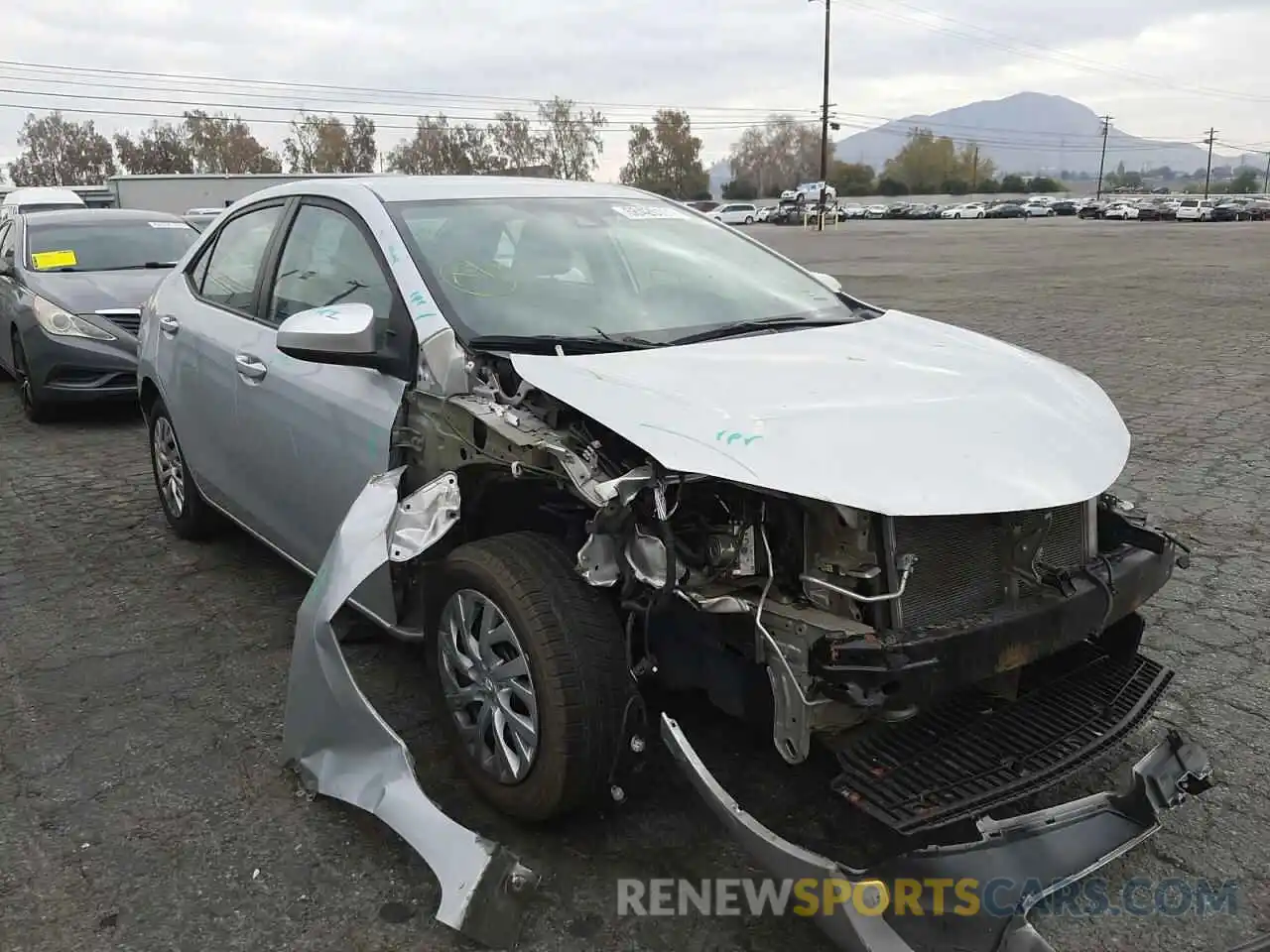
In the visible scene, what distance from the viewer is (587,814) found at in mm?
2812

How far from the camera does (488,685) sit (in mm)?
2748

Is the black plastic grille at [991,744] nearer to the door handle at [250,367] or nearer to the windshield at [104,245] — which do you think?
the door handle at [250,367]

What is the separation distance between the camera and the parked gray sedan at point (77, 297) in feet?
25.5

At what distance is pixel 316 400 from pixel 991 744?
91.3 inches

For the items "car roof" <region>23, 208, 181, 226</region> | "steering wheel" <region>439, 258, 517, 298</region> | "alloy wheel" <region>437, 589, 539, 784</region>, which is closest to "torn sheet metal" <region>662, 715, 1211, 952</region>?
"alloy wheel" <region>437, 589, 539, 784</region>

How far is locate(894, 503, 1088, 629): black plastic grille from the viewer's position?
2.38 m

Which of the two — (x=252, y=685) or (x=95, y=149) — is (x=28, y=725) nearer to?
(x=252, y=685)

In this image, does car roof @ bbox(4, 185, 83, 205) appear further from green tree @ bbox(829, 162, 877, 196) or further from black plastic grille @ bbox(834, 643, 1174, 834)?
green tree @ bbox(829, 162, 877, 196)

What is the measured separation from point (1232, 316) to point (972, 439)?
1230cm

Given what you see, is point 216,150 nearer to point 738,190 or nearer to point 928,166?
point 738,190

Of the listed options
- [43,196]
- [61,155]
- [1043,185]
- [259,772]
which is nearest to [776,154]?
[1043,185]

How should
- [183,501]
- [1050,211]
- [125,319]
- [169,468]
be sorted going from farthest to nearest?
[1050,211]
[125,319]
[169,468]
[183,501]

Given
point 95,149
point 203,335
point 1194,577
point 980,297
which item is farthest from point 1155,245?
point 95,149

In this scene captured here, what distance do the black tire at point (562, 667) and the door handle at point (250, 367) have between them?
1521mm
